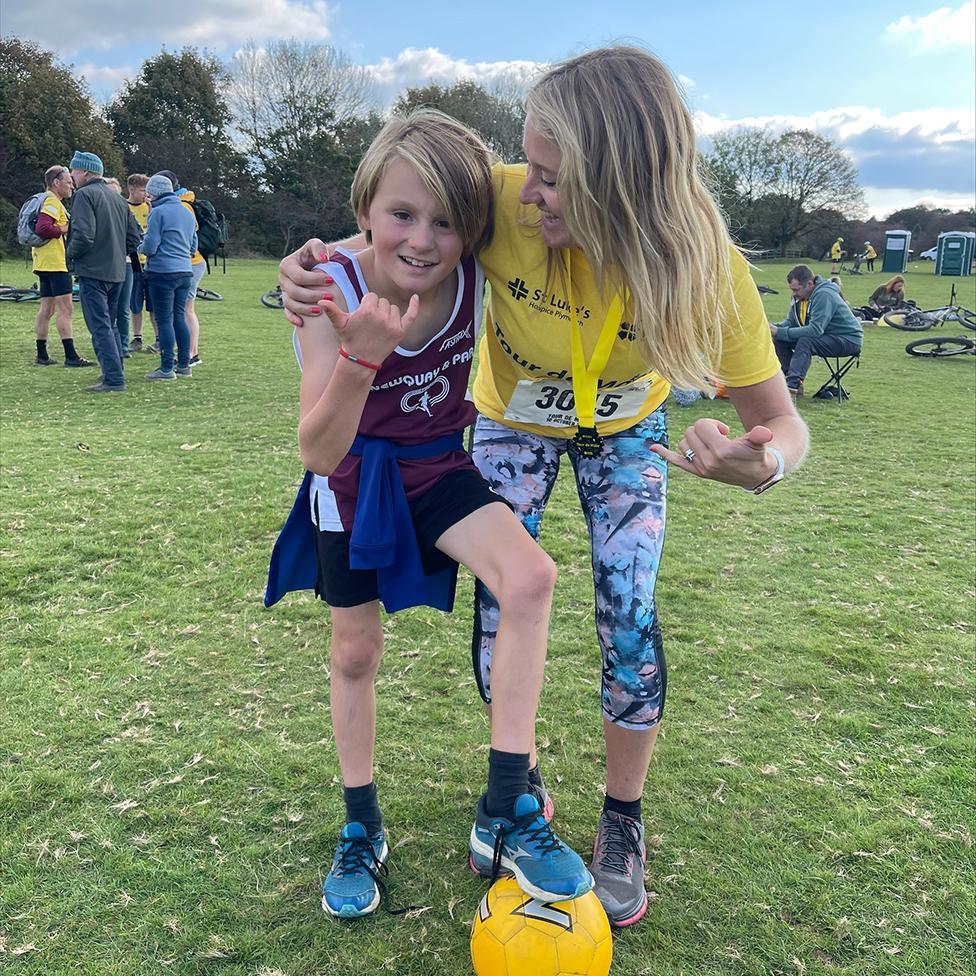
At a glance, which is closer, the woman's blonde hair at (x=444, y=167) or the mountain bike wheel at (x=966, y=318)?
the woman's blonde hair at (x=444, y=167)

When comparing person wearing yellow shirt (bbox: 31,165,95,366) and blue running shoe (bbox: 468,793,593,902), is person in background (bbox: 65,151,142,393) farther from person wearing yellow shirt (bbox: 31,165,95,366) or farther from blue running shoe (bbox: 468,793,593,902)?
blue running shoe (bbox: 468,793,593,902)

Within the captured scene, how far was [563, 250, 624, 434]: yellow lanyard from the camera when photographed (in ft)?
7.82

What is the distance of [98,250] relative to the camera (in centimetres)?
926

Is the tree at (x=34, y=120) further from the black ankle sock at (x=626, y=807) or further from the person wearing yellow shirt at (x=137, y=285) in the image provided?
the black ankle sock at (x=626, y=807)

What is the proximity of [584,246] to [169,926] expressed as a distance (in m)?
2.22

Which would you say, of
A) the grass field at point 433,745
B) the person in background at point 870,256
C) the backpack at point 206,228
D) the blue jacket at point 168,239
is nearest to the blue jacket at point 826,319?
the grass field at point 433,745

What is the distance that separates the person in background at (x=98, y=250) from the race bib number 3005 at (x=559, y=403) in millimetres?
8143

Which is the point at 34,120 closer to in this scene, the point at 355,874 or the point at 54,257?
the point at 54,257

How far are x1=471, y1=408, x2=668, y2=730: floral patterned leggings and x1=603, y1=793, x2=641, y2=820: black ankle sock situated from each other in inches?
11.5

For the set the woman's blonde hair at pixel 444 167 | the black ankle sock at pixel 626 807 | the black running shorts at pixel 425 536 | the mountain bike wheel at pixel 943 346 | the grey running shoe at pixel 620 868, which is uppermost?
the woman's blonde hair at pixel 444 167

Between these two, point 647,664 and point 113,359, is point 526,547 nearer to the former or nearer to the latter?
point 647,664

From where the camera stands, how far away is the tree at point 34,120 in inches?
1336

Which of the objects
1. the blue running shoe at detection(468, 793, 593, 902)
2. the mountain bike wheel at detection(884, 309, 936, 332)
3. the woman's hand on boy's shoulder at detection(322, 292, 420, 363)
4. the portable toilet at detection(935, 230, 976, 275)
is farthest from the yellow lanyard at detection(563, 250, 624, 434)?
the portable toilet at detection(935, 230, 976, 275)

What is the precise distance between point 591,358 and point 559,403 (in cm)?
22
